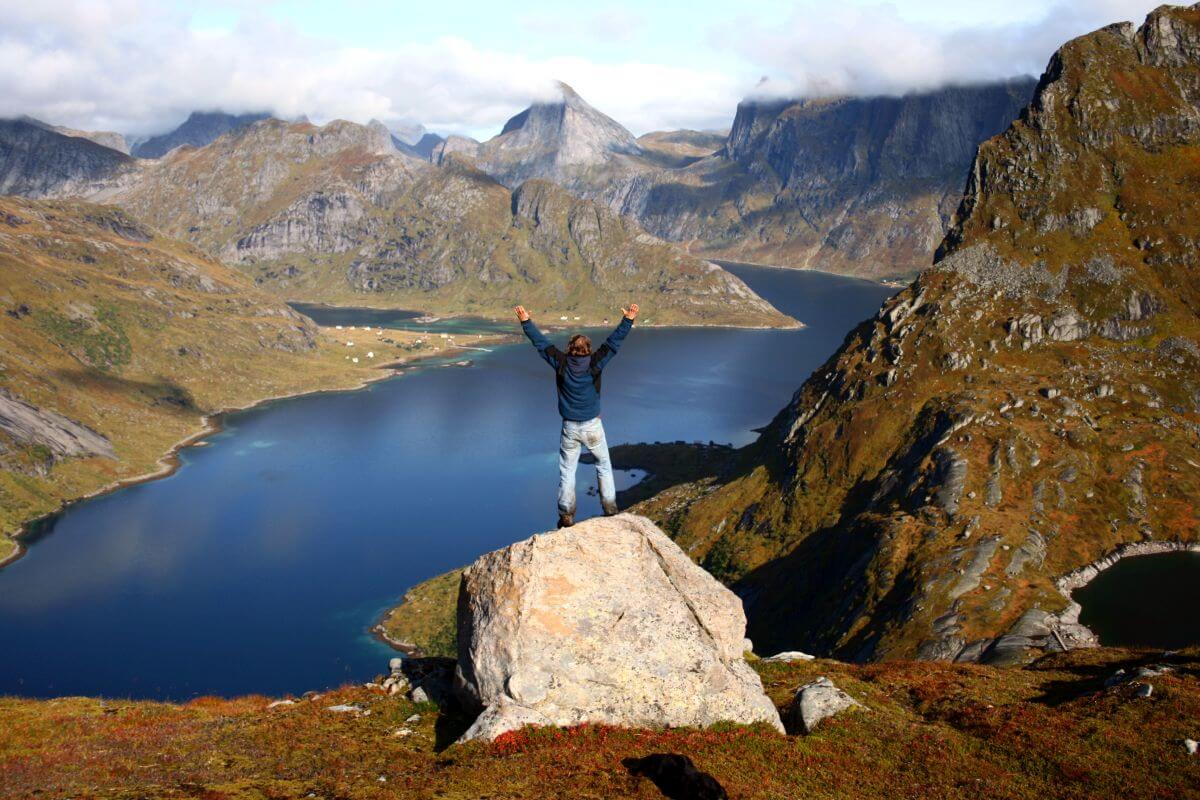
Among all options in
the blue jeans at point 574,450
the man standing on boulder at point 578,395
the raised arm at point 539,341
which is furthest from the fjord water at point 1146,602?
the raised arm at point 539,341

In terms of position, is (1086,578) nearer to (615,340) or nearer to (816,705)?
(816,705)

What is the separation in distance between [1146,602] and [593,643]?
9588 cm

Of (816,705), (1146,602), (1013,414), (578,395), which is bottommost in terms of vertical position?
(1146,602)

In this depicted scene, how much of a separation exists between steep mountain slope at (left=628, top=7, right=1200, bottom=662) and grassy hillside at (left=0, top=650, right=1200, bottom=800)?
5575cm

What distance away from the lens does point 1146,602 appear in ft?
324

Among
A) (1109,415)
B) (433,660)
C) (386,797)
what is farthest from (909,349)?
(386,797)

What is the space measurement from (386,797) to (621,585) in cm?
1139

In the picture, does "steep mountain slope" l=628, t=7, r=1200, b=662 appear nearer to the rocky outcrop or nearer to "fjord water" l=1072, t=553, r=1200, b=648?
"fjord water" l=1072, t=553, r=1200, b=648

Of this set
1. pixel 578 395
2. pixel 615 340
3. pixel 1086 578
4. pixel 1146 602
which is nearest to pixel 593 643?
pixel 578 395

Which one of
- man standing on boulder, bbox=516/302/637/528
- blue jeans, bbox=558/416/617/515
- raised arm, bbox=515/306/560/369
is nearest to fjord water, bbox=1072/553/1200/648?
blue jeans, bbox=558/416/617/515

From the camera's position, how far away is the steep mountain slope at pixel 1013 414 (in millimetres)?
107188

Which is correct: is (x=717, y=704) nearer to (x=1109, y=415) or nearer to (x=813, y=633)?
(x=813, y=633)

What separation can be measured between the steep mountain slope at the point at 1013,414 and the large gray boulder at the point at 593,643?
62434 mm

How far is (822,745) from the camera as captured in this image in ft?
94.2
